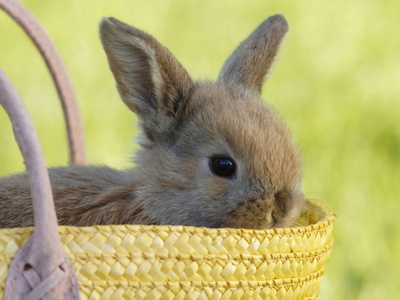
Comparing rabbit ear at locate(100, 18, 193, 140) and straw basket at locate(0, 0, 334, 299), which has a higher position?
rabbit ear at locate(100, 18, 193, 140)

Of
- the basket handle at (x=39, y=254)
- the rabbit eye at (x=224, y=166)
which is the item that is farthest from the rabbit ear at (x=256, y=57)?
the basket handle at (x=39, y=254)

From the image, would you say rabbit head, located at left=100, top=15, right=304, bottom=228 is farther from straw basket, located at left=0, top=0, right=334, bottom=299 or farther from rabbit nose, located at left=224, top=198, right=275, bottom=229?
straw basket, located at left=0, top=0, right=334, bottom=299

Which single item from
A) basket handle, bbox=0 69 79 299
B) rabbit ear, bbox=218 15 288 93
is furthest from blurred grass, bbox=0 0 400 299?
basket handle, bbox=0 69 79 299

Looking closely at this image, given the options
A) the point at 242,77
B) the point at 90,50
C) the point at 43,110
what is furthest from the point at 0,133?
the point at 242,77

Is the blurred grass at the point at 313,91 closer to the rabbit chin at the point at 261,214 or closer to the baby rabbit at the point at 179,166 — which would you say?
the baby rabbit at the point at 179,166

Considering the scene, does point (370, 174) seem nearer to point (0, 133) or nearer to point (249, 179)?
point (249, 179)

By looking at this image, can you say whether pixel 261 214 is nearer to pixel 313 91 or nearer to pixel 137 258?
pixel 137 258
